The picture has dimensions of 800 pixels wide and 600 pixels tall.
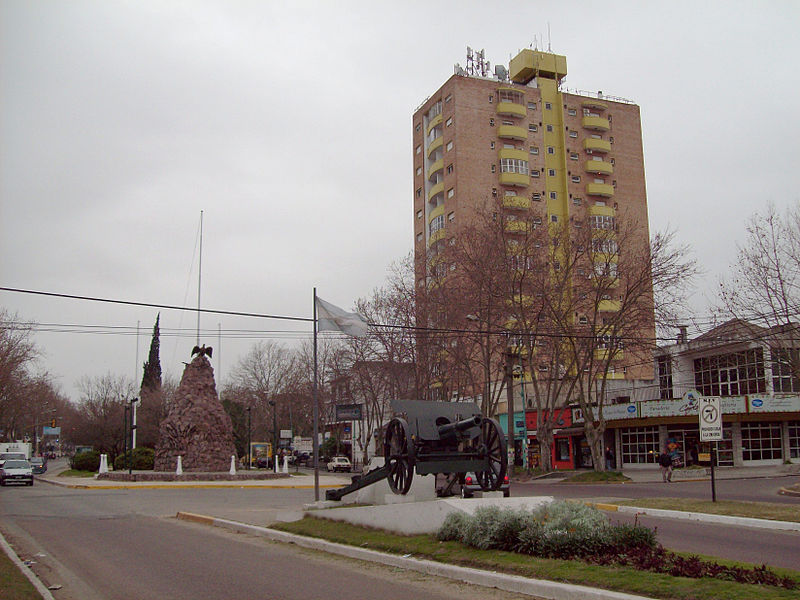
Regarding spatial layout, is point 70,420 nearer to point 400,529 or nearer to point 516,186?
point 516,186

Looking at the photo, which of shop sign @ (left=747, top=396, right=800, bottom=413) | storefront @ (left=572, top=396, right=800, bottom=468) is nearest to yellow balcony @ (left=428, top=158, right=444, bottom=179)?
storefront @ (left=572, top=396, right=800, bottom=468)

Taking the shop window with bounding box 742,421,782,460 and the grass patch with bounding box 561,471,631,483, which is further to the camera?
the shop window with bounding box 742,421,782,460

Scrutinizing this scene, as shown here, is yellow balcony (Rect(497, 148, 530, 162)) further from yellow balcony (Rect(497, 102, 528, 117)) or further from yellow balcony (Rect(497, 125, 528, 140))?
yellow balcony (Rect(497, 102, 528, 117))

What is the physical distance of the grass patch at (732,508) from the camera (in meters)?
15.9

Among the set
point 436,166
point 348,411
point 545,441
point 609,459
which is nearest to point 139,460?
point 348,411

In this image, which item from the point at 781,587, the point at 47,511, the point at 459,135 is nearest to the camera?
the point at 781,587

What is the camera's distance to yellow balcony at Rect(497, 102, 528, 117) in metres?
73.6

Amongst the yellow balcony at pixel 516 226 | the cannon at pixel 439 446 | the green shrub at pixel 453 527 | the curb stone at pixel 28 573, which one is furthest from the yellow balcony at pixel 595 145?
the curb stone at pixel 28 573

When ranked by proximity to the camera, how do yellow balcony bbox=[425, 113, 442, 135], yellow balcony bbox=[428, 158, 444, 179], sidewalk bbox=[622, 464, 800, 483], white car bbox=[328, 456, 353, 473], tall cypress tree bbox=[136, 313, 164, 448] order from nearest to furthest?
sidewalk bbox=[622, 464, 800, 483] → white car bbox=[328, 456, 353, 473] → tall cypress tree bbox=[136, 313, 164, 448] → yellow balcony bbox=[428, 158, 444, 179] → yellow balcony bbox=[425, 113, 442, 135]

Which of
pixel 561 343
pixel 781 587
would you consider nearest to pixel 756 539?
pixel 781 587

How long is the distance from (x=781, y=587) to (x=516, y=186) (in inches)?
2686

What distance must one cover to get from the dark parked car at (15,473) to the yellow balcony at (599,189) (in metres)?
56.4

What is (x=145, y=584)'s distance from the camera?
32.6 ft

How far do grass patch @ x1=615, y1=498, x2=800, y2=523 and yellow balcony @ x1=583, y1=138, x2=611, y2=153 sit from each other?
60647 millimetres
